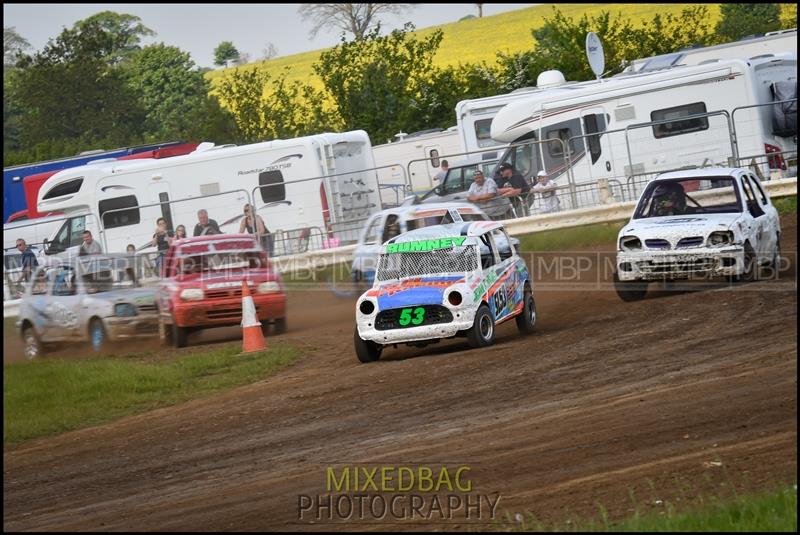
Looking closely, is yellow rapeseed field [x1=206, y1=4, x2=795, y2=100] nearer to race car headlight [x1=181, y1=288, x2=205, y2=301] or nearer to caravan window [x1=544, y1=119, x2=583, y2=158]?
caravan window [x1=544, y1=119, x2=583, y2=158]

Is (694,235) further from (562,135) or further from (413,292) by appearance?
(562,135)

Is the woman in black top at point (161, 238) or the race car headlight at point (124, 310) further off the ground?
the woman in black top at point (161, 238)

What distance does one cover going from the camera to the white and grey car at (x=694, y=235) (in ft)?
51.8

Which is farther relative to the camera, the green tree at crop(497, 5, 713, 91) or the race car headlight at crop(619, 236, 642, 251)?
the green tree at crop(497, 5, 713, 91)

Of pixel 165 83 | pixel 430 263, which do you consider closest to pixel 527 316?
pixel 430 263

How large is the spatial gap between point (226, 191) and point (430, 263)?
34.7 feet

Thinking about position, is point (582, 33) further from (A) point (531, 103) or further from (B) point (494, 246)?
(B) point (494, 246)

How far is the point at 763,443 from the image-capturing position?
27.2 feet

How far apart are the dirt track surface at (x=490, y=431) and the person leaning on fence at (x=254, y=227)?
719 centimetres

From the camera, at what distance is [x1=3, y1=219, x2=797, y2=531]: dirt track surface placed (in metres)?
8.02

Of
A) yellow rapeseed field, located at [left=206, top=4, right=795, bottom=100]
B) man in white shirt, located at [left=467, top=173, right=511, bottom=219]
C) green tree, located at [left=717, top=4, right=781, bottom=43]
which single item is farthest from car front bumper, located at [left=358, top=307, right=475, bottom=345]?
yellow rapeseed field, located at [left=206, top=4, right=795, bottom=100]

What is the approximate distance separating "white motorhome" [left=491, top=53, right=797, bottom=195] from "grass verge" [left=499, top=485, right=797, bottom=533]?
52.2 ft

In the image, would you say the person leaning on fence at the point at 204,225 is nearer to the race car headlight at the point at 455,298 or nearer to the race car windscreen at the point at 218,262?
the race car windscreen at the point at 218,262

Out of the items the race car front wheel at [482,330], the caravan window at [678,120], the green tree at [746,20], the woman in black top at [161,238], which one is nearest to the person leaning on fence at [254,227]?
the woman in black top at [161,238]
